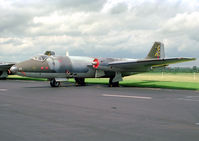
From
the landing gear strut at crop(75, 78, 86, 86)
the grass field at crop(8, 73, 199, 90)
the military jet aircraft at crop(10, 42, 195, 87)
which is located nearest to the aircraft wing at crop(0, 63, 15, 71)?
the grass field at crop(8, 73, 199, 90)

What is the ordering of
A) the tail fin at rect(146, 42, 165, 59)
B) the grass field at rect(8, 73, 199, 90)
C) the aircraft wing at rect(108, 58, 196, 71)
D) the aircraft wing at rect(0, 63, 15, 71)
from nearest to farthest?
the aircraft wing at rect(108, 58, 196, 71) → the grass field at rect(8, 73, 199, 90) → the tail fin at rect(146, 42, 165, 59) → the aircraft wing at rect(0, 63, 15, 71)

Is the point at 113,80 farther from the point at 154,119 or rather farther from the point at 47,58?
the point at 154,119

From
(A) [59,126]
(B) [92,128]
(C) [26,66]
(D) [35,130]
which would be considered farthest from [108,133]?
(C) [26,66]

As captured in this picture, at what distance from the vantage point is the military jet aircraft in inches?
838

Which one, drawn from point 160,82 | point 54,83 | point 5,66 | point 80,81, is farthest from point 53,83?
point 5,66

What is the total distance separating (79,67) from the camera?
24000 millimetres

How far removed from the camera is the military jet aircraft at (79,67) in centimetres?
2128

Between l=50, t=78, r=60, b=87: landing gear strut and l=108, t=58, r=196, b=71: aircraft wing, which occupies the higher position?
l=108, t=58, r=196, b=71: aircraft wing

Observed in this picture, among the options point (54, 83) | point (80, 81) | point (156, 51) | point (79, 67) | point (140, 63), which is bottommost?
point (54, 83)

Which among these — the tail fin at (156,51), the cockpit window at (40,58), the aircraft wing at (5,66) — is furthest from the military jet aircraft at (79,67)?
the aircraft wing at (5,66)

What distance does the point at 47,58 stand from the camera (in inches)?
877

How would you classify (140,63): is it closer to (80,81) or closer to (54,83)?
(80,81)

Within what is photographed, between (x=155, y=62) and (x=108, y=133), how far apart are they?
1745 centimetres

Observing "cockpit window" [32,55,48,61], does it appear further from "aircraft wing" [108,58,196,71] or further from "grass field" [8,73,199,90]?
"grass field" [8,73,199,90]
